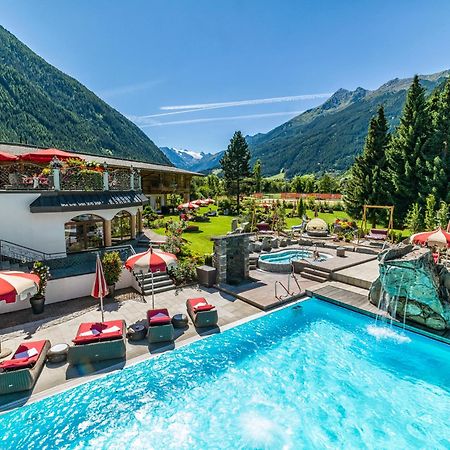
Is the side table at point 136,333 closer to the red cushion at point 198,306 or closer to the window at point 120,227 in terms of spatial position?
the red cushion at point 198,306

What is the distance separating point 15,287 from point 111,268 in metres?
5.49

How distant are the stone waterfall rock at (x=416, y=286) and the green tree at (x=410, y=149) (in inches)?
920

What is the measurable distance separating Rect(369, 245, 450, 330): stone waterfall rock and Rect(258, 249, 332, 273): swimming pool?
687cm

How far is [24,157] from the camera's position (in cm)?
1697

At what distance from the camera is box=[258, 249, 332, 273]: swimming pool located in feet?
60.3

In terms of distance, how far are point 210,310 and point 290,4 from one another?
21.2 metres

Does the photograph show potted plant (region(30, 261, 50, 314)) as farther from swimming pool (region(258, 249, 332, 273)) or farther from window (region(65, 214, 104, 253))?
swimming pool (region(258, 249, 332, 273))

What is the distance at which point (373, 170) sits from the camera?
34.9 m

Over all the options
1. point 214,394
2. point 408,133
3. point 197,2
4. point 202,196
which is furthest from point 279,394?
point 202,196

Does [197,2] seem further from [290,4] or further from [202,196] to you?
[202,196]

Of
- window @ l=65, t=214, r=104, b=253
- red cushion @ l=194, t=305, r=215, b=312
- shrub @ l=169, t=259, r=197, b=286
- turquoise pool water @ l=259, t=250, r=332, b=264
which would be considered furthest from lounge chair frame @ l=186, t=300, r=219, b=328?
turquoise pool water @ l=259, t=250, r=332, b=264

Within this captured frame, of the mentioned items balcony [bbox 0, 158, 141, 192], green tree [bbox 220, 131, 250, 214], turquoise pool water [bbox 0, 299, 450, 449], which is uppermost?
green tree [bbox 220, 131, 250, 214]

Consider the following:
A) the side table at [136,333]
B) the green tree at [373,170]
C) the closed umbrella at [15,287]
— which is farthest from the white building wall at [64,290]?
the green tree at [373,170]

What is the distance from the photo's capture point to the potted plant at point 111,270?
13.8 meters
